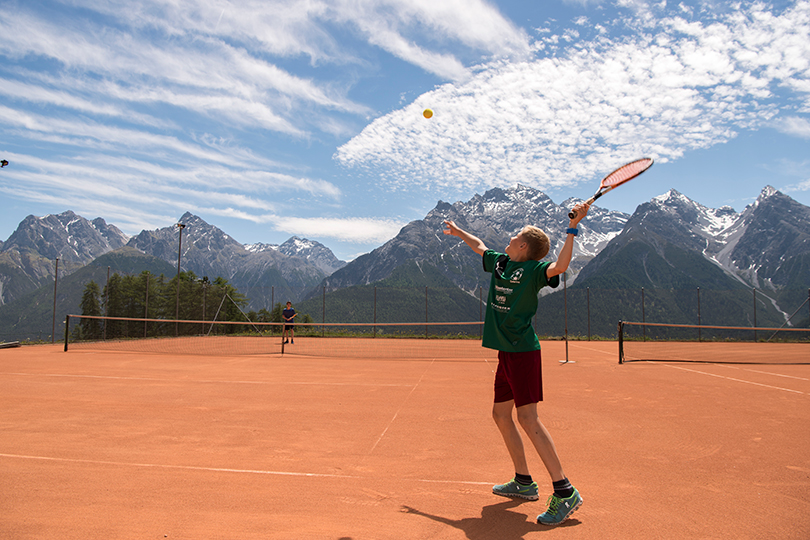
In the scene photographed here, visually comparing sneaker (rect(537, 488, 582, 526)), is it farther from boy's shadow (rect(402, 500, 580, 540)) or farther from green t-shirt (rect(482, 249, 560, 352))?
green t-shirt (rect(482, 249, 560, 352))

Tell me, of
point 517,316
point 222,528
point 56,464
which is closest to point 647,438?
point 517,316

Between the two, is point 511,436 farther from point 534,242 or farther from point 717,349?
point 717,349

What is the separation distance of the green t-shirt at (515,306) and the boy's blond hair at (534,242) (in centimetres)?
13

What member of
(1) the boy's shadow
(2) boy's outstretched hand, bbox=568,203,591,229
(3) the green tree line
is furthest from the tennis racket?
(3) the green tree line

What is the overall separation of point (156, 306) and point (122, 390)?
1216 inches

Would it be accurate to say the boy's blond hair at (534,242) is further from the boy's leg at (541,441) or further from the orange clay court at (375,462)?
the orange clay court at (375,462)

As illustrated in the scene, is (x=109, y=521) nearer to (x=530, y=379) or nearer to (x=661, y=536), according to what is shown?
(x=530, y=379)

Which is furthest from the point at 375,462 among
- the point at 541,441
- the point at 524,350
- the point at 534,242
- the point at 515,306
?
the point at 534,242

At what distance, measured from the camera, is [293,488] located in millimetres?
3484

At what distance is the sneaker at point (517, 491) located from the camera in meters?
3.37

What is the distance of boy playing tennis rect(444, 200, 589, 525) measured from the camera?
3.10 metres

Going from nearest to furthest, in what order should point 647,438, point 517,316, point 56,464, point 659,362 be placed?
point 517,316 < point 56,464 < point 647,438 < point 659,362

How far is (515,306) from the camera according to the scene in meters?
3.30

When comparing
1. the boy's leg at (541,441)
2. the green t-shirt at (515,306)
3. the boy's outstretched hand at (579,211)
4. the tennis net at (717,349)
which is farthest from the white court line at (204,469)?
the tennis net at (717,349)
